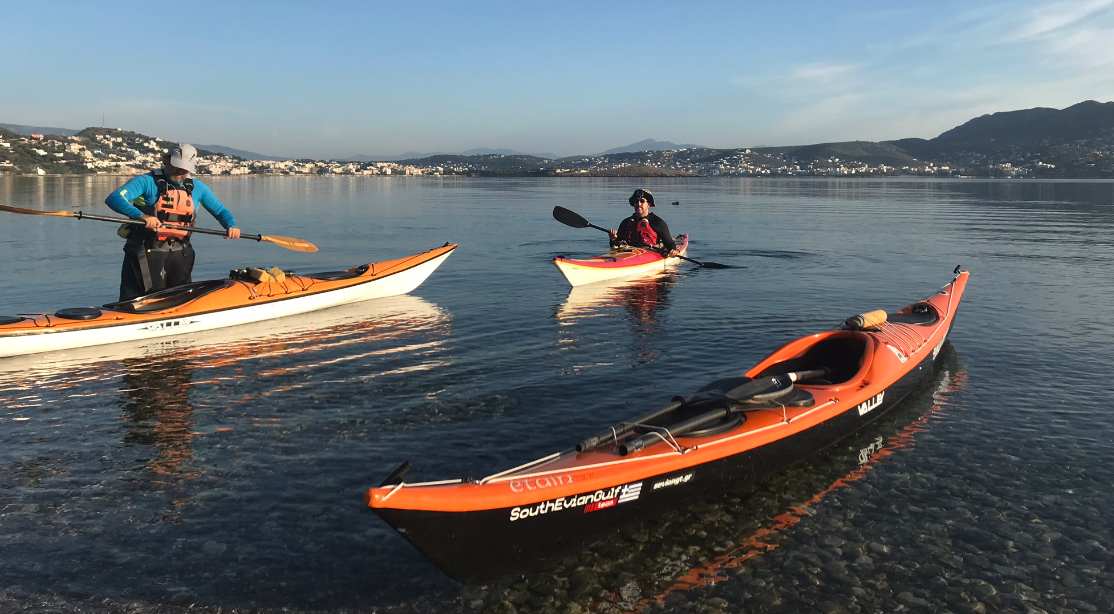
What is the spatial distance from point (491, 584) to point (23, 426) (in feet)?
20.7

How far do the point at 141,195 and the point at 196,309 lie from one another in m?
2.13

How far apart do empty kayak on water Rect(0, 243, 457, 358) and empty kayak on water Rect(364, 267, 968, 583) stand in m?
9.36

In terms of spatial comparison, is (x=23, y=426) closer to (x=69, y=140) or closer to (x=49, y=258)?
(x=49, y=258)

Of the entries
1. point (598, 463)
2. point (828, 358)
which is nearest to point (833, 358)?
point (828, 358)

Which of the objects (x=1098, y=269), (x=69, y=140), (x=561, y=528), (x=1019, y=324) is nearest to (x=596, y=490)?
(x=561, y=528)

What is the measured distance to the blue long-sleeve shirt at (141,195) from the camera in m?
11.3

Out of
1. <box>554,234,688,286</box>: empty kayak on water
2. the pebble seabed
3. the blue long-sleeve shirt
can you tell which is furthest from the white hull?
the pebble seabed

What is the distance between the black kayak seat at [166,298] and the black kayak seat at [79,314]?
0.82 feet

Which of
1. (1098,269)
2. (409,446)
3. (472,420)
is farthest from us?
(1098,269)

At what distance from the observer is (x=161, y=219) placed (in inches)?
472

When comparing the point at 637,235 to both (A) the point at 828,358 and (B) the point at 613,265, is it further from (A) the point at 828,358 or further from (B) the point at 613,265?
(A) the point at 828,358

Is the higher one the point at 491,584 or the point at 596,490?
the point at 596,490

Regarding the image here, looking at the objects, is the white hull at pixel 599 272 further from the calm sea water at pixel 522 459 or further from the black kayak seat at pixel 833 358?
the black kayak seat at pixel 833 358

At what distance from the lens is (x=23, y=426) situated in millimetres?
8227
